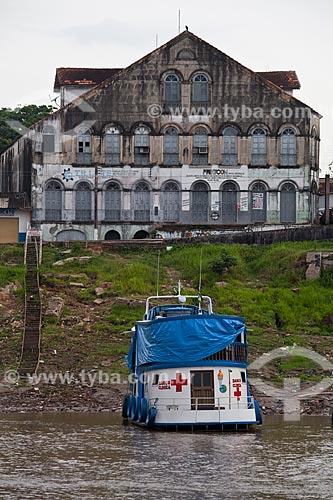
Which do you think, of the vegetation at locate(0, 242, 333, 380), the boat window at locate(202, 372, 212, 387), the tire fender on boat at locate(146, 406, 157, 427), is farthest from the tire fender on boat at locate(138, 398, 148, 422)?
the vegetation at locate(0, 242, 333, 380)

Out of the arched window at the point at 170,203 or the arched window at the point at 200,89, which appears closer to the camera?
the arched window at the point at 200,89

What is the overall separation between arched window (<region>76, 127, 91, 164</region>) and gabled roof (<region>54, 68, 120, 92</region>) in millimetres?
8189

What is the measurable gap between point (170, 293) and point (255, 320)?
5729 millimetres

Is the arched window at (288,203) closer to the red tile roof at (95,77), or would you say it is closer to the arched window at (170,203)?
the arched window at (170,203)

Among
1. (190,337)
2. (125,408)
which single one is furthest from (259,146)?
(190,337)

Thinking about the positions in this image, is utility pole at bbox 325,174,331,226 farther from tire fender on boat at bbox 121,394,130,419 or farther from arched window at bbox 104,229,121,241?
tire fender on boat at bbox 121,394,130,419

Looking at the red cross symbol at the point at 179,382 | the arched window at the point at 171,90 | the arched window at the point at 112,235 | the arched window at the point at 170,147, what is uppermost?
the arched window at the point at 171,90

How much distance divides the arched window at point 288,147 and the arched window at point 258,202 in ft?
7.68

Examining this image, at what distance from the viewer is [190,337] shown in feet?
129

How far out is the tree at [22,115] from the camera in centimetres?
10931

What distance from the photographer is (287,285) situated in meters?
62.9

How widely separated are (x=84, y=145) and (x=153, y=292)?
1908cm

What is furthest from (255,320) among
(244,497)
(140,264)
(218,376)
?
(244,497)

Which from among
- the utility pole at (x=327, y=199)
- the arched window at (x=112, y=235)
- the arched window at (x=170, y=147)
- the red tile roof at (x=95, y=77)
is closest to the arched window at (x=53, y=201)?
the arched window at (x=112, y=235)
